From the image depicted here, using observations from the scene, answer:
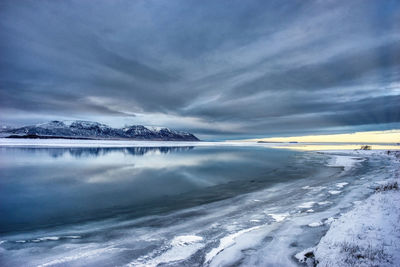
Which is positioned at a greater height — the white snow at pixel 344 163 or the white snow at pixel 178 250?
the white snow at pixel 178 250

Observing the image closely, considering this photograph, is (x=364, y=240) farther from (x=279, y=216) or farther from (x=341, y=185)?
(x=341, y=185)

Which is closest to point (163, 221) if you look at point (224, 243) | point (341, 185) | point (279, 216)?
point (224, 243)

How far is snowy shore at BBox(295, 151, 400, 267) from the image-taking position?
3.86 metres

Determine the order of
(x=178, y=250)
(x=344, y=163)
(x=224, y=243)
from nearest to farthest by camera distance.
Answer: (x=178, y=250) → (x=224, y=243) → (x=344, y=163)

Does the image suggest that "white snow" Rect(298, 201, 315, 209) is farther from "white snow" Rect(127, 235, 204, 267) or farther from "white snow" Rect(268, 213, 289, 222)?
"white snow" Rect(127, 235, 204, 267)

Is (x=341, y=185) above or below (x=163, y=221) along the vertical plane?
below

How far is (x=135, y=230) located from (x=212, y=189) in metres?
6.21

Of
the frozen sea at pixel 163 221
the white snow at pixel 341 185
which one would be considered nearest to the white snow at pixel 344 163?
the white snow at pixel 341 185

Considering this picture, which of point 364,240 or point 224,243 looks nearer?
point 364,240

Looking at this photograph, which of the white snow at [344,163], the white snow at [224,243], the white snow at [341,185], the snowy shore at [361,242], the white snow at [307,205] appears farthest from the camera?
the white snow at [344,163]

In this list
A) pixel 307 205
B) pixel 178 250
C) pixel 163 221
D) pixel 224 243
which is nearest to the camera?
pixel 178 250

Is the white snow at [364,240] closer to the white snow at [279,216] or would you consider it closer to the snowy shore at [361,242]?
the snowy shore at [361,242]

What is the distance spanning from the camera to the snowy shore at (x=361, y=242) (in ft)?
12.7

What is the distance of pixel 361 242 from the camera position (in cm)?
452
